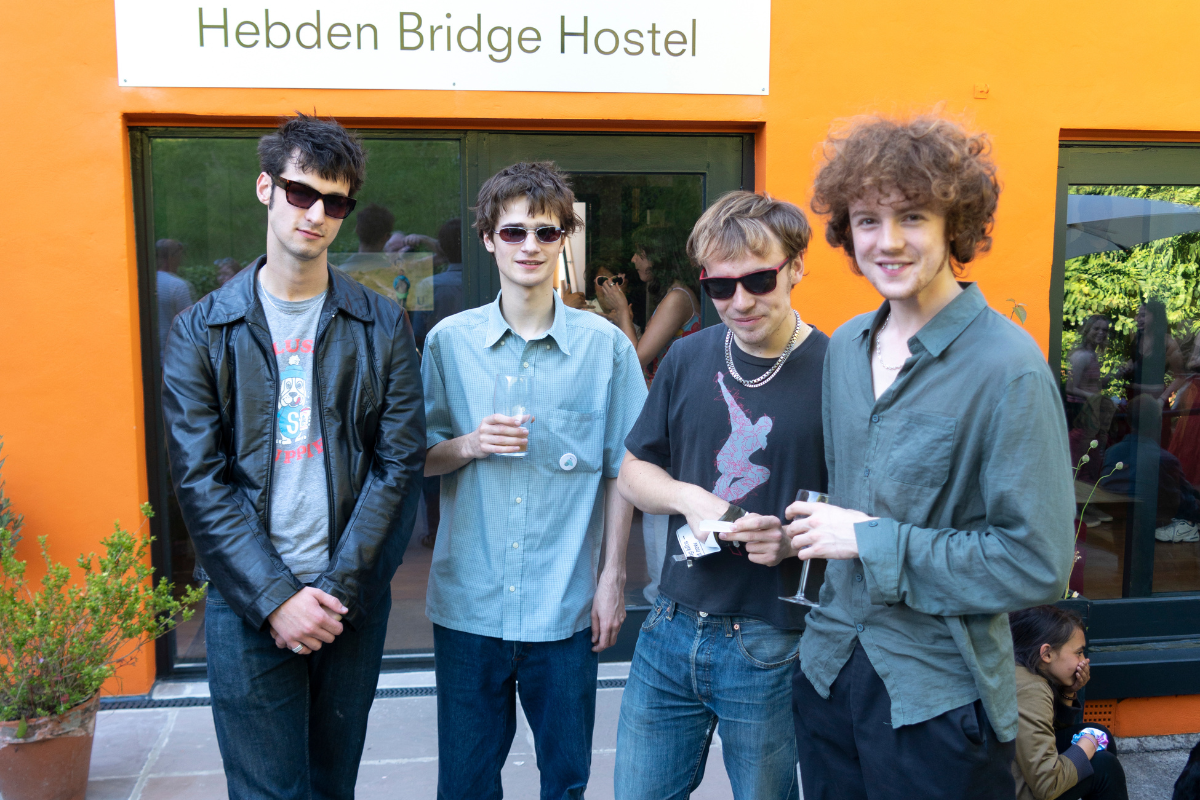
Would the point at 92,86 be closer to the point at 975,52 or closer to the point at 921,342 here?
Result: the point at 921,342

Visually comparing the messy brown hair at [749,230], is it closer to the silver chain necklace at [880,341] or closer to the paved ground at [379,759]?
the silver chain necklace at [880,341]

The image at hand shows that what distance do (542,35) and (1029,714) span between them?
313 cm

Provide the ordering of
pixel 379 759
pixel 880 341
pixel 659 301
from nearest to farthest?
pixel 880 341
pixel 379 759
pixel 659 301

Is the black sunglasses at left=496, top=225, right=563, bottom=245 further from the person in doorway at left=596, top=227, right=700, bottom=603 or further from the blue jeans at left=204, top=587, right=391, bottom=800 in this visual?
the person in doorway at left=596, top=227, right=700, bottom=603

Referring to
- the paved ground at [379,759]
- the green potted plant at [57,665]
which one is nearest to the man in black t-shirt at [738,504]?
the paved ground at [379,759]

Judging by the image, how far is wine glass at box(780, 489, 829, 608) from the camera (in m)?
1.74

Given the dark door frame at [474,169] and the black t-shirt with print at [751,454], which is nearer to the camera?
the black t-shirt with print at [751,454]

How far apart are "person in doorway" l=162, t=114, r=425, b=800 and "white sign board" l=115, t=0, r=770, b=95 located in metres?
1.51

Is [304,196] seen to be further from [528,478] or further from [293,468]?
[528,478]

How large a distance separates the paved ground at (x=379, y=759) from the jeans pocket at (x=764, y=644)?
1519 millimetres

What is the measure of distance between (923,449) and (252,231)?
3413mm

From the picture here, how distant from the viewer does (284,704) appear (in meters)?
2.23

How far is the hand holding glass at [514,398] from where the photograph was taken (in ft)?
7.47

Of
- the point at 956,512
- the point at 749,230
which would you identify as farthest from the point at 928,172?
the point at 956,512
